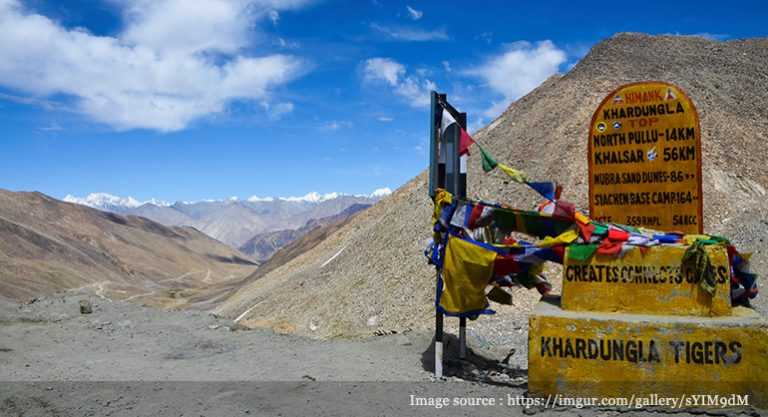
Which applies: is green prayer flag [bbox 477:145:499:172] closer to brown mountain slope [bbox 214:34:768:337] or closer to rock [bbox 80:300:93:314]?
brown mountain slope [bbox 214:34:768:337]

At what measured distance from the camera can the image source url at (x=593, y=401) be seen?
6375 millimetres

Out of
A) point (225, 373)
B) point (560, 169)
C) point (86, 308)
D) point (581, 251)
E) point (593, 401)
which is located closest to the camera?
point (593, 401)

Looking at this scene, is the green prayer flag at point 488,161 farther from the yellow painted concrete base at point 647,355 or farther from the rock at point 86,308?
the rock at point 86,308

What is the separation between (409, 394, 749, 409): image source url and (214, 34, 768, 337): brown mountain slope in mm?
9594

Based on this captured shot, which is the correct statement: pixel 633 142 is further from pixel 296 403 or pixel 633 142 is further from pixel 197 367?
pixel 197 367

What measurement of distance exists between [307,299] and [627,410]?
1934 centimetres

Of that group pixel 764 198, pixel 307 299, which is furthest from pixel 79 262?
pixel 764 198

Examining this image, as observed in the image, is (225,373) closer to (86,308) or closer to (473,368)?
(473,368)

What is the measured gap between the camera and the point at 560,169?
22.3m

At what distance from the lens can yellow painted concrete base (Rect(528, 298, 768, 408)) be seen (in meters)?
6.39

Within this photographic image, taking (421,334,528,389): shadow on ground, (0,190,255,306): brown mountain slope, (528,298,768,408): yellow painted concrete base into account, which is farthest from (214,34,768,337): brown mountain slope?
(0,190,255,306): brown mountain slope

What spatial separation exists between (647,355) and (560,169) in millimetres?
16426

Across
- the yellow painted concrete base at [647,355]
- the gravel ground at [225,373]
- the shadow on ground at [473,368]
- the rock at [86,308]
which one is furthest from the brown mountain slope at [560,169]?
the yellow painted concrete base at [647,355]

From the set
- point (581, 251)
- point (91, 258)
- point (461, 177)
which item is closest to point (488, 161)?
point (461, 177)
